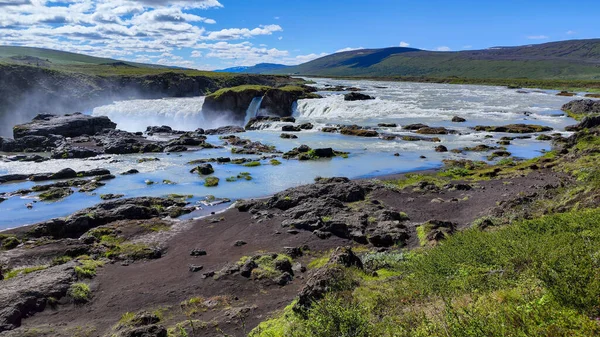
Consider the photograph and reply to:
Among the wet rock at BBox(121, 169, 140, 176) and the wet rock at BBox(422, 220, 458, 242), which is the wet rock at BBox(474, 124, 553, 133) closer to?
the wet rock at BBox(422, 220, 458, 242)

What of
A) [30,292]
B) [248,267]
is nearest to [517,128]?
[248,267]

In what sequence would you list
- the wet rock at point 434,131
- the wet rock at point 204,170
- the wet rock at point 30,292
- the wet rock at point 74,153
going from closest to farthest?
the wet rock at point 30,292
the wet rock at point 204,170
the wet rock at point 74,153
the wet rock at point 434,131

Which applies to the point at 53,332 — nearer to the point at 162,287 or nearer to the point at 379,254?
the point at 162,287

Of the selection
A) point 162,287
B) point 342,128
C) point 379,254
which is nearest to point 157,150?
point 342,128

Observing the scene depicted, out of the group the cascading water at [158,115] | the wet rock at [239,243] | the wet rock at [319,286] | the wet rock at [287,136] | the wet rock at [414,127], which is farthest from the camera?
the cascading water at [158,115]

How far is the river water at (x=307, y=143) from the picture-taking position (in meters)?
30.1

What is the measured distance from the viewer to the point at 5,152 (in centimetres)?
4744

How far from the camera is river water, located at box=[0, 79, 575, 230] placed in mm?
30125

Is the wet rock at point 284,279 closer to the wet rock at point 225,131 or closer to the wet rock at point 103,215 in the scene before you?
the wet rock at point 103,215

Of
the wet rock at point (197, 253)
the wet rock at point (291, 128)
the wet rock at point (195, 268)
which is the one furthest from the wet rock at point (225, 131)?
the wet rock at point (195, 268)

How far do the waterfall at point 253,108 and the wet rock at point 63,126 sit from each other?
75.0ft

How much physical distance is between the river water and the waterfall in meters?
0.21

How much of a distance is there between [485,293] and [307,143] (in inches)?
1636

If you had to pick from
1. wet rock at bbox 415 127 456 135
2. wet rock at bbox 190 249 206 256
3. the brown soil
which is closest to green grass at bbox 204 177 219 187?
the brown soil
